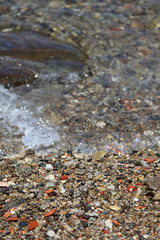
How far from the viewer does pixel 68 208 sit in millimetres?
3219

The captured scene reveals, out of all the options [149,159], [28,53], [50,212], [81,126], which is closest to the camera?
[50,212]

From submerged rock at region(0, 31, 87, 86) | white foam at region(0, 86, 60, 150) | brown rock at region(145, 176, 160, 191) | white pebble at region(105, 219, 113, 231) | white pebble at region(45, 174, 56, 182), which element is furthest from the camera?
submerged rock at region(0, 31, 87, 86)

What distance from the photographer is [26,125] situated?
472 cm

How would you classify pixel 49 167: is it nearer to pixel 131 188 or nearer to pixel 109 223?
pixel 131 188

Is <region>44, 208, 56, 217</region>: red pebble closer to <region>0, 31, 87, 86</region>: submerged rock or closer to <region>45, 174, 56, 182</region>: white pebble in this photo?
<region>45, 174, 56, 182</region>: white pebble

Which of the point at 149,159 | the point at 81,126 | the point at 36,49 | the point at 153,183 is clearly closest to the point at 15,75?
the point at 36,49

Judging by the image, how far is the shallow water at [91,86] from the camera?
4574mm

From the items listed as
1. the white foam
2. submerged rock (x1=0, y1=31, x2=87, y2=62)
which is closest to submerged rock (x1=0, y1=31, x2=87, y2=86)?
submerged rock (x1=0, y1=31, x2=87, y2=62)

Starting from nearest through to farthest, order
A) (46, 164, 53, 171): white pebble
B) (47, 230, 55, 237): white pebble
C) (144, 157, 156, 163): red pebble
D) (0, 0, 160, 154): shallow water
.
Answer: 1. (47, 230, 55, 237): white pebble
2. (46, 164, 53, 171): white pebble
3. (144, 157, 156, 163): red pebble
4. (0, 0, 160, 154): shallow water

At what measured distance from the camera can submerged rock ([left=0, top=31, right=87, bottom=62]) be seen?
22.2ft

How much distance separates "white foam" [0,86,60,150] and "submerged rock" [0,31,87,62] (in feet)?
5.97

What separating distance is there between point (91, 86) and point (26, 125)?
6.02 feet

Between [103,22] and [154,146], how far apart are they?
5.07 meters

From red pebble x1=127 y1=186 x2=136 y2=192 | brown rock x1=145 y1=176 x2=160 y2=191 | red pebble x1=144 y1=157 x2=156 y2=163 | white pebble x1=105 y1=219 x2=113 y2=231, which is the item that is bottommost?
red pebble x1=144 y1=157 x2=156 y2=163
